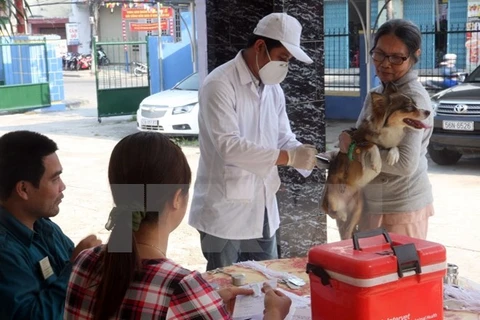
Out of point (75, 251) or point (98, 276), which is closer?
point (98, 276)

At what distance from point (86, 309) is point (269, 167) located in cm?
134

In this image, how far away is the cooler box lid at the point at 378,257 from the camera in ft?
5.17

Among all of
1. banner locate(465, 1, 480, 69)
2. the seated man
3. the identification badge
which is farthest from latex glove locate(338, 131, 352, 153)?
banner locate(465, 1, 480, 69)

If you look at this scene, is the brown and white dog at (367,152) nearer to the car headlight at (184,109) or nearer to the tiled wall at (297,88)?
the tiled wall at (297,88)

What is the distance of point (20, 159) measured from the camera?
2057 millimetres

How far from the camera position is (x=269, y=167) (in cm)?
276

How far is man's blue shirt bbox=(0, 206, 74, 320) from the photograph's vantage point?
6.15 ft

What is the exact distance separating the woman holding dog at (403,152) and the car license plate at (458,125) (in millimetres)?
5510

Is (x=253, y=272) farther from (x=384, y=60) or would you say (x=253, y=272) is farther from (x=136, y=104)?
(x=136, y=104)

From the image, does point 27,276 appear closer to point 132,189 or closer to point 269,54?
point 132,189

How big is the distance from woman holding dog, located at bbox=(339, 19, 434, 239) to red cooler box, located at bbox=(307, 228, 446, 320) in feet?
2.61

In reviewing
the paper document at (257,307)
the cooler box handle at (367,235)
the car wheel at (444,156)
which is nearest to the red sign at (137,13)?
the car wheel at (444,156)

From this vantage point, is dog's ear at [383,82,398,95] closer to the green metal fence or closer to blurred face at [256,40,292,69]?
blurred face at [256,40,292,69]

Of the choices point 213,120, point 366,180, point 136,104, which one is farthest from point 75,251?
point 136,104
